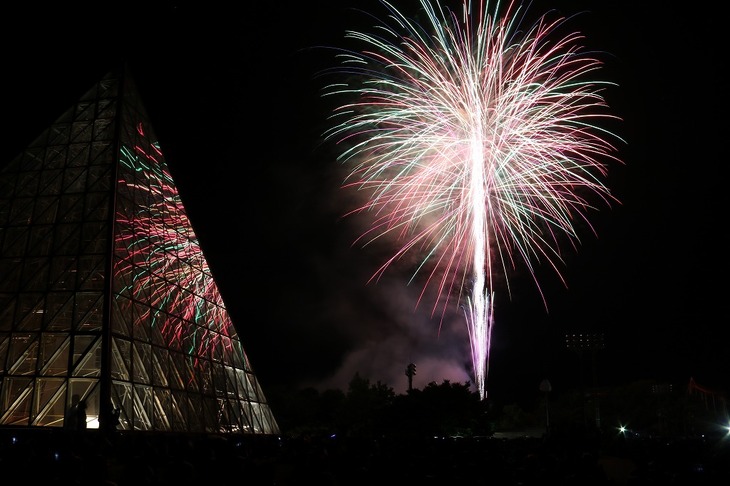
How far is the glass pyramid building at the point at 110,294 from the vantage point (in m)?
20.2

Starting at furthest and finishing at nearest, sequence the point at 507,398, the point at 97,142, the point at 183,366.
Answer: the point at 507,398 < the point at 97,142 < the point at 183,366

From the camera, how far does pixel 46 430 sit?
18.6 m

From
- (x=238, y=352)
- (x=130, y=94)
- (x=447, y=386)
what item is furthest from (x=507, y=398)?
(x=130, y=94)

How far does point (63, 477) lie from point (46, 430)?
12.3 m

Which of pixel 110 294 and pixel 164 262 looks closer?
pixel 110 294

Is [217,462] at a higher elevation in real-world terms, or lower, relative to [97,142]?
lower

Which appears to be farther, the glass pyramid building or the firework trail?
the firework trail

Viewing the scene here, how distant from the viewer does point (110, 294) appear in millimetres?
21312

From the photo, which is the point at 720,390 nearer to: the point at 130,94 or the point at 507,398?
the point at 507,398

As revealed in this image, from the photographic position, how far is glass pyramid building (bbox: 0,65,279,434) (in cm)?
2023

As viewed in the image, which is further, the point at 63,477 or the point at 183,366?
the point at 183,366

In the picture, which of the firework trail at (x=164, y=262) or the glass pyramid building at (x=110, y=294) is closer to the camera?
the glass pyramid building at (x=110, y=294)

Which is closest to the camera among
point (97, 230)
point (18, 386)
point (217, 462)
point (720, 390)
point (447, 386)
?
point (217, 462)

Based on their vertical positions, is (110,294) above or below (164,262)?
below
